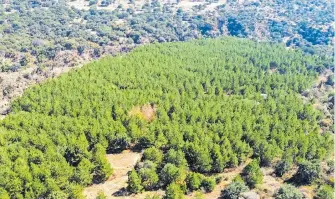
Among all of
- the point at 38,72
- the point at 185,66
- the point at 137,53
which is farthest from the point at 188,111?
the point at 38,72

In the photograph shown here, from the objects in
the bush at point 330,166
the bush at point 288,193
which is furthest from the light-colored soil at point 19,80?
the bush at point 330,166

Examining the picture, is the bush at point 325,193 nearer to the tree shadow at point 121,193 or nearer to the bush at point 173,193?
the bush at point 173,193

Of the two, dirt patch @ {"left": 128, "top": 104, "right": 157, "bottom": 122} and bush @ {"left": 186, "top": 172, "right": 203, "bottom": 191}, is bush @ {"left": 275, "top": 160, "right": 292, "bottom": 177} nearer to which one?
bush @ {"left": 186, "top": 172, "right": 203, "bottom": 191}

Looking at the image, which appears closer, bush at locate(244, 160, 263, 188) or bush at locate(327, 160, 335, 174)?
bush at locate(244, 160, 263, 188)

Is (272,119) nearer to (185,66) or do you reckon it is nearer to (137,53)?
(185,66)

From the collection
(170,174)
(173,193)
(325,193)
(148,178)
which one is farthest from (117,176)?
(325,193)

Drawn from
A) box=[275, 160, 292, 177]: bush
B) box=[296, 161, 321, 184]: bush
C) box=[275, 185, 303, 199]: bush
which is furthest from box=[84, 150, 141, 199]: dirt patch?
box=[296, 161, 321, 184]: bush

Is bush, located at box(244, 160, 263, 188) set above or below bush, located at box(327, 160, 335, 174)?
above
